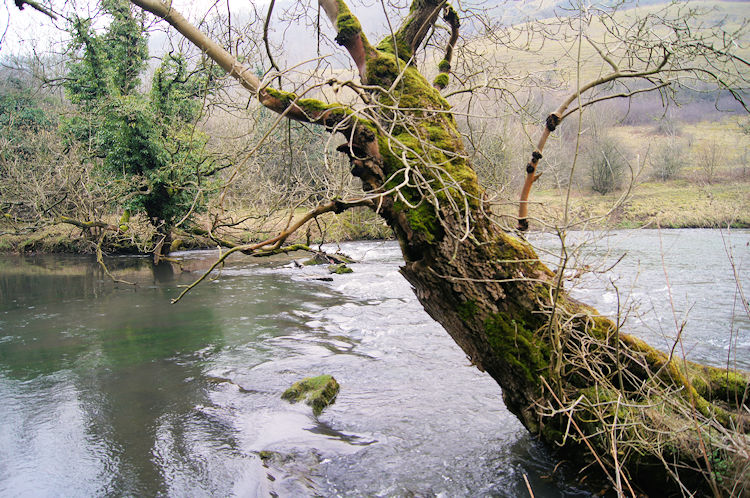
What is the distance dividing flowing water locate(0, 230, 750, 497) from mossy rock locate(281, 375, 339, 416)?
0.15 m

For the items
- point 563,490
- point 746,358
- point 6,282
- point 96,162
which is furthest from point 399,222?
point 96,162

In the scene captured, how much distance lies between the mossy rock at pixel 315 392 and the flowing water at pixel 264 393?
146 mm

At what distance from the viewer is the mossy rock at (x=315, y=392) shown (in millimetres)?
6654

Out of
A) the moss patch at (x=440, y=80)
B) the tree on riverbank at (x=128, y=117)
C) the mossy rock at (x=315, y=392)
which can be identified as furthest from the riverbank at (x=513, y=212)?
the moss patch at (x=440, y=80)

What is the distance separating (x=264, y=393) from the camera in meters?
7.25

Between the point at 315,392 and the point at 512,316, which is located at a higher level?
the point at 512,316

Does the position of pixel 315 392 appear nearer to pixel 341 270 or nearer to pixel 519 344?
pixel 519 344

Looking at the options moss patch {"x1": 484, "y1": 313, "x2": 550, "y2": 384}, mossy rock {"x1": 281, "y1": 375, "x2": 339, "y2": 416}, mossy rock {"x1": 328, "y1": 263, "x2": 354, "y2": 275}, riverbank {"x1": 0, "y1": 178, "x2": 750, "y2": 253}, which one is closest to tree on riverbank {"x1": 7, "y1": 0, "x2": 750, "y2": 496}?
moss patch {"x1": 484, "y1": 313, "x2": 550, "y2": 384}

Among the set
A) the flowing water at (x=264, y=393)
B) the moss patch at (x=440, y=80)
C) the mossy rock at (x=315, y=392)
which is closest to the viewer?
the flowing water at (x=264, y=393)

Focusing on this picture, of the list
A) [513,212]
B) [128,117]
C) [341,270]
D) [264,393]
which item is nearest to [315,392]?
→ [264,393]

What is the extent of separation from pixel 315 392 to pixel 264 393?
937mm

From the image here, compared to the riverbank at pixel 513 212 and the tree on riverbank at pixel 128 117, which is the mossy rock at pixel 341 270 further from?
the tree on riverbank at pixel 128 117

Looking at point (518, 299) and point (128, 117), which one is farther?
point (128, 117)

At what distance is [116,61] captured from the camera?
20125mm
